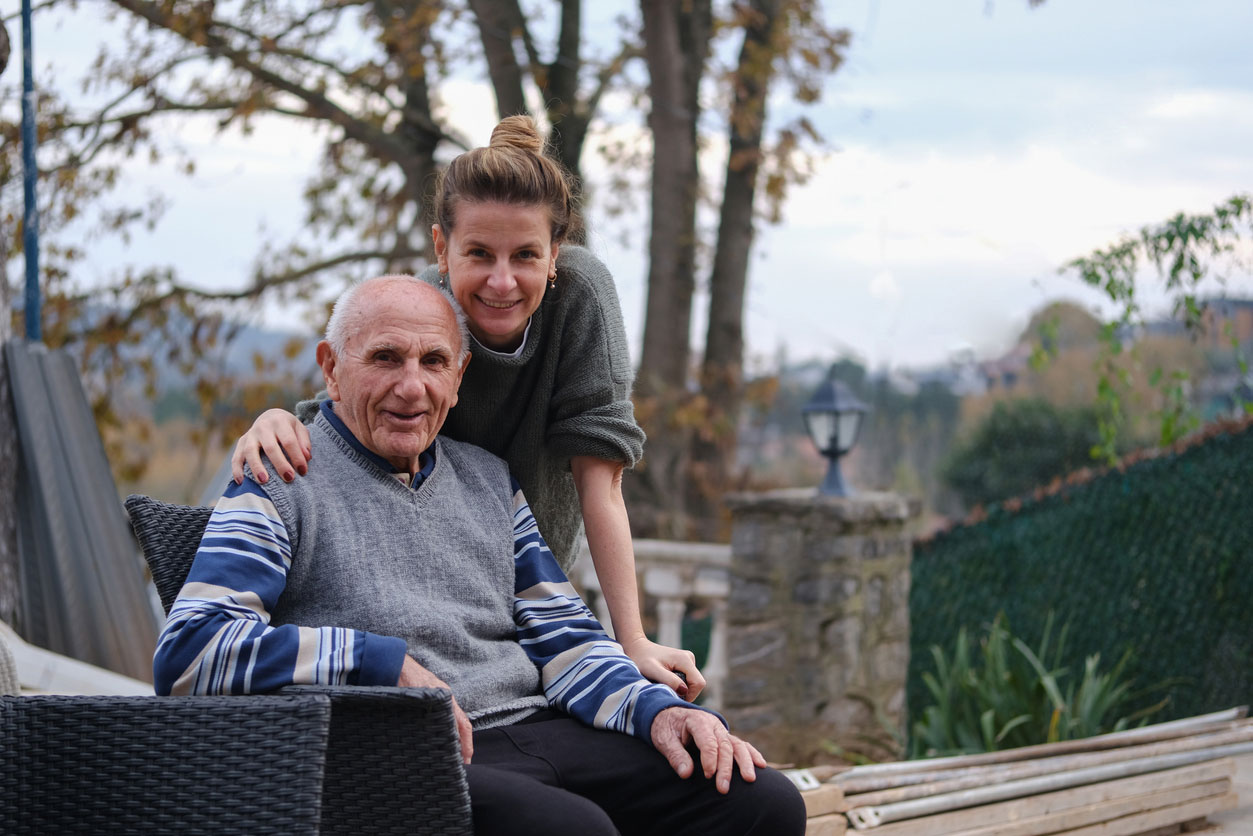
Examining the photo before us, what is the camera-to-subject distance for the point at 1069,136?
7.64 metres

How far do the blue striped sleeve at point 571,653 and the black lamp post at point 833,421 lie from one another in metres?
2.95

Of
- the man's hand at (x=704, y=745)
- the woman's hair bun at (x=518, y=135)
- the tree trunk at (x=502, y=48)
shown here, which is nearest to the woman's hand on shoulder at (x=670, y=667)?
the man's hand at (x=704, y=745)

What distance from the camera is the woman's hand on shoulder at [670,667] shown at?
1810 mm

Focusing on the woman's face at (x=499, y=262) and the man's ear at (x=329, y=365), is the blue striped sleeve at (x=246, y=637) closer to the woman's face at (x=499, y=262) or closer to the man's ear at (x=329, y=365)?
the man's ear at (x=329, y=365)

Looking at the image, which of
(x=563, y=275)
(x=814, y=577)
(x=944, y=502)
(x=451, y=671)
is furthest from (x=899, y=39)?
(x=944, y=502)

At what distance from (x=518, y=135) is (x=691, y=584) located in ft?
10.8

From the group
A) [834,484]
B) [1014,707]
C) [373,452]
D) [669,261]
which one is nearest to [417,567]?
[373,452]

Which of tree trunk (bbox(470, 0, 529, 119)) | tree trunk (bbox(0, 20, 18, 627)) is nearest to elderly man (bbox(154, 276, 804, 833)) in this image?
tree trunk (bbox(0, 20, 18, 627))

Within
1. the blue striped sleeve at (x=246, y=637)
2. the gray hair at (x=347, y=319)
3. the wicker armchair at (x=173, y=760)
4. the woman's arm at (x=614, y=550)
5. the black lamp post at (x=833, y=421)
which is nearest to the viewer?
the wicker armchair at (x=173, y=760)

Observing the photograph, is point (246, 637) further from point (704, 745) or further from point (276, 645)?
point (704, 745)

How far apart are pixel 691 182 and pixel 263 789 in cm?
631

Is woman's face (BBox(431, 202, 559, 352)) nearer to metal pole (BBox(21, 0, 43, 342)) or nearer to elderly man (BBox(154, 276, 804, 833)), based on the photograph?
elderly man (BBox(154, 276, 804, 833))

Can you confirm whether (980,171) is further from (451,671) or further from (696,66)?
(451,671)

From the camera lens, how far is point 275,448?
1633mm
